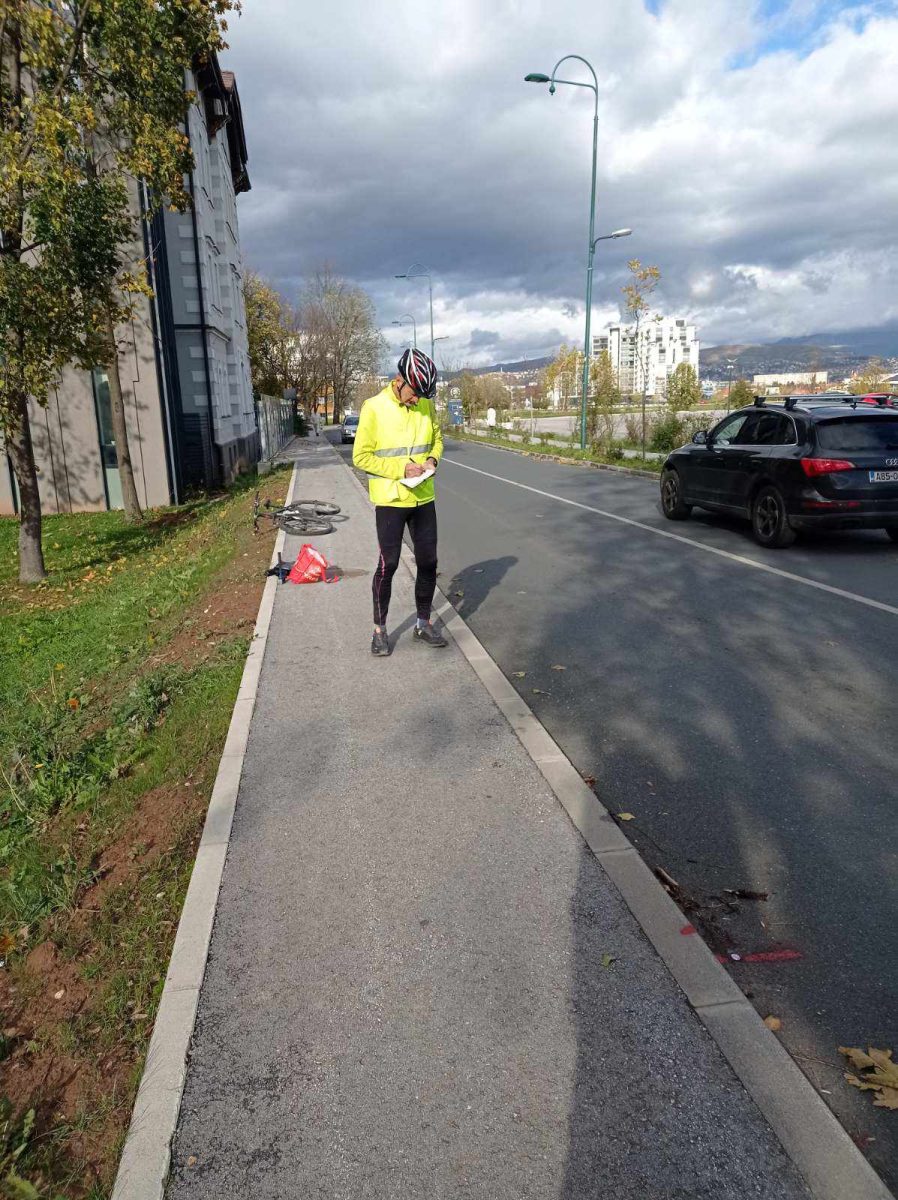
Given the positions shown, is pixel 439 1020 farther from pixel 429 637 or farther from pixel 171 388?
pixel 171 388

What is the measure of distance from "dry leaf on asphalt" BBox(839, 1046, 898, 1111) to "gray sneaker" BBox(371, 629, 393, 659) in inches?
167

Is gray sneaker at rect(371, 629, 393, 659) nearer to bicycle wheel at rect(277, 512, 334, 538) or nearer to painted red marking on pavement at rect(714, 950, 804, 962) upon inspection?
painted red marking on pavement at rect(714, 950, 804, 962)

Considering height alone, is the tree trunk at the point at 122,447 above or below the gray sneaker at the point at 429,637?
A: above

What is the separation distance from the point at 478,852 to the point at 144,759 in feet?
7.97

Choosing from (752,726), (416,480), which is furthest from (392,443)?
(752,726)

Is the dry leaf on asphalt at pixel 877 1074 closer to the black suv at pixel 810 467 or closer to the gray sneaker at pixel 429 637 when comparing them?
the gray sneaker at pixel 429 637

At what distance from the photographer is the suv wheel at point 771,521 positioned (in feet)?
32.6

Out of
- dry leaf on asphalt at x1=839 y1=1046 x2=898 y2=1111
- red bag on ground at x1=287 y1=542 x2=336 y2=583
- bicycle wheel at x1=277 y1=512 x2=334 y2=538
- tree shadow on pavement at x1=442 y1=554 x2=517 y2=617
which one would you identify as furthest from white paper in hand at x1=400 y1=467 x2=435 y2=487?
bicycle wheel at x1=277 y1=512 x2=334 y2=538

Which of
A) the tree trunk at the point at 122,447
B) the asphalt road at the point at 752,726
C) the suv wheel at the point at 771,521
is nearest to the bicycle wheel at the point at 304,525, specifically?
the asphalt road at the point at 752,726

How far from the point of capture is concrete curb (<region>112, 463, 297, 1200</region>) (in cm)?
211

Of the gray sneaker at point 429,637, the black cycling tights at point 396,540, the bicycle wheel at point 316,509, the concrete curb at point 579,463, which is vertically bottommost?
the concrete curb at point 579,463

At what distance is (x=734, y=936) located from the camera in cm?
300

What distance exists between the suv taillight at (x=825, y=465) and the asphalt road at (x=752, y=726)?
3.16 ft

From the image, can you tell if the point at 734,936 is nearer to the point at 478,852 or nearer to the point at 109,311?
the point at 478,852
